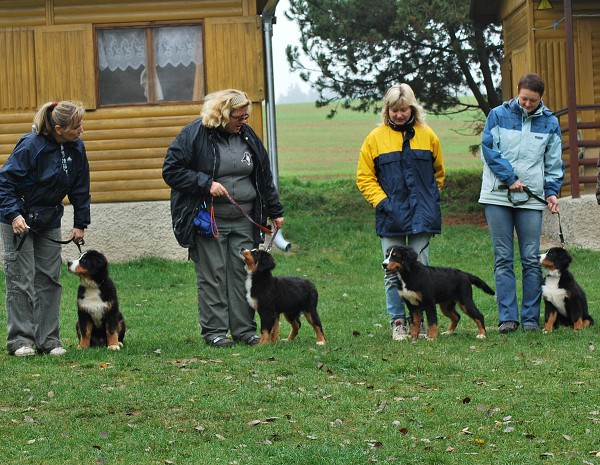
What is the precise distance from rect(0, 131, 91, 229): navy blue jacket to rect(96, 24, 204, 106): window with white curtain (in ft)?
24.0

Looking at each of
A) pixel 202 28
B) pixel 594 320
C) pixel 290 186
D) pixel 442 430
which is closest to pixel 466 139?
pixel 290 186

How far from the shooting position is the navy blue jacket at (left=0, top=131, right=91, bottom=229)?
8.34 metres

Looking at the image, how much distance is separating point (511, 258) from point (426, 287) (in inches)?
44.0

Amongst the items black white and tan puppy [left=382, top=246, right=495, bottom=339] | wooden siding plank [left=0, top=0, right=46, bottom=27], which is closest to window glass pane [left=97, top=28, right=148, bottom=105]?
wooden siding plank [left=0, top=0, right=46, bottom=27]

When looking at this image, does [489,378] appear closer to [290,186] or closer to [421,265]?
[421,265]

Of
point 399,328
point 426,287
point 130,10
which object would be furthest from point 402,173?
point 130,10

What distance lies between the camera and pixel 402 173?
8930 mm

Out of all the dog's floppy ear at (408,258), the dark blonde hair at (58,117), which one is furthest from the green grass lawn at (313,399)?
the dark blonde hair at (58,117)

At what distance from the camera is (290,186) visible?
85.1 feet

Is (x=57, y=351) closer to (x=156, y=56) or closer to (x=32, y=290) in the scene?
(x=32, y=290)

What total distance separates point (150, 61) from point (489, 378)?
387 inches

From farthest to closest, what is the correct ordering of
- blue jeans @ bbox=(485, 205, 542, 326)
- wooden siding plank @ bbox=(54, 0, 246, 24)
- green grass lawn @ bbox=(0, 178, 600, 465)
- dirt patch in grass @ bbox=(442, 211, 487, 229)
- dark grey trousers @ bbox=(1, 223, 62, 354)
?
dirt patch in grass @ bbox=(442, 211, 487, 229)
wooden siding plank @ bbox=(54, 0, 246, 24)
blue jeans @ bbox=(485, 205, 542, 326)
dark grey trousers @ bbox=(1, 223, 62, 354)
green grass lawn @ bbox=(0, 178, 600, 465)

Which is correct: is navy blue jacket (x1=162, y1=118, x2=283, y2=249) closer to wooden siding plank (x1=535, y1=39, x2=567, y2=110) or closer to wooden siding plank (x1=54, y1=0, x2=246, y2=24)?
wooden siding plank (x1=54, y1=0, x2=246, y2=24)

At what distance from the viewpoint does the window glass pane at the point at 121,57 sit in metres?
15.9
